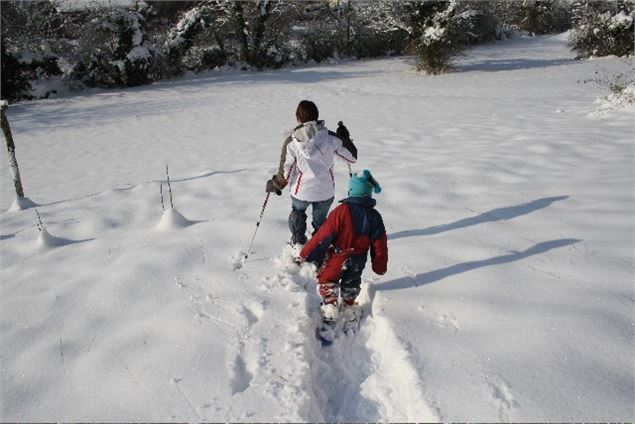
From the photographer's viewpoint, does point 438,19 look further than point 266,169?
Yes

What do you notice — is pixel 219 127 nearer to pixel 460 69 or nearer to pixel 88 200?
pixel 88 200

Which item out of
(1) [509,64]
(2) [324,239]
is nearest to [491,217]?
(2) [324,239]

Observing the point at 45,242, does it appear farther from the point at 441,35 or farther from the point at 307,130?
the point at 441,35

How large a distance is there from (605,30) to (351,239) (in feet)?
69.1

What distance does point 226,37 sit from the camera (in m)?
22.8

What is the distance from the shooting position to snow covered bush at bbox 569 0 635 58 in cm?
1783

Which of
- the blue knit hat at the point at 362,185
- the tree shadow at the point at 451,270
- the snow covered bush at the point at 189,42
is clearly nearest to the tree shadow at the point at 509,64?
the snow covered bush at the point at 189,42

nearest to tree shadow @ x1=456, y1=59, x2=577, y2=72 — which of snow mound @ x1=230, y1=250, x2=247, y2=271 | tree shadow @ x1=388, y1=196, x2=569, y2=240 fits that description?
tree shadow @ x1=388, y1=196, x2=569, y2=240

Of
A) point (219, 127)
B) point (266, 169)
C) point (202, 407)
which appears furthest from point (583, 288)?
point (219, 127)

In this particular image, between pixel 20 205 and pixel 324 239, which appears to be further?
pixel 20 205

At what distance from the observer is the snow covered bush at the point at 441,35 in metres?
17.1

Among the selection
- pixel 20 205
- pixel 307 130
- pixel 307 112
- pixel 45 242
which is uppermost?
pixel 307 112

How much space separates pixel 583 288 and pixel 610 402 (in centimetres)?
101

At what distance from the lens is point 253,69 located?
72.3ft
